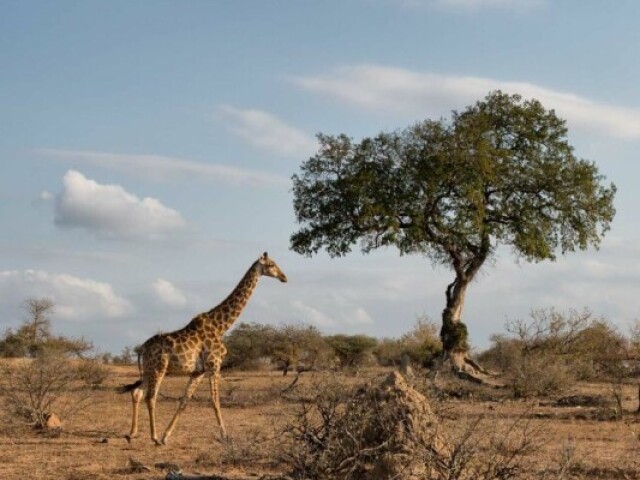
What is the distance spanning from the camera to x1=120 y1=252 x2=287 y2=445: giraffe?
546 inches

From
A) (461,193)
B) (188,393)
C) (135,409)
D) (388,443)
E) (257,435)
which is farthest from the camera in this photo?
(461,193)

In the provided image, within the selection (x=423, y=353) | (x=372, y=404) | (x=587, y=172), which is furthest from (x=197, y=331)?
(x=423, y=353)

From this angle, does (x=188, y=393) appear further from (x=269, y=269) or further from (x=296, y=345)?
(x=296, y=345)

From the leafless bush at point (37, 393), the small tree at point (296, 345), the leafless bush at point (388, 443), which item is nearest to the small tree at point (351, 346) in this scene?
the small tree at point (296, 345)

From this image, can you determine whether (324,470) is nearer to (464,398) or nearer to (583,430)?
(583,430)

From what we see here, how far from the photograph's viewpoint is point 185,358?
555 inches

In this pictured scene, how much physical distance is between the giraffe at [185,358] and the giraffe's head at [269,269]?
88cm

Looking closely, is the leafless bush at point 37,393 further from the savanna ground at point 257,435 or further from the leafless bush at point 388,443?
the leafless bush at point 388,443

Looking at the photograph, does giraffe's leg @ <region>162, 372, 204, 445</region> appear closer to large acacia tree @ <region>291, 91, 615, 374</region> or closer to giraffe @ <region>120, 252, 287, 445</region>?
giraffe @ <region>120, 252, 287, 445</region>

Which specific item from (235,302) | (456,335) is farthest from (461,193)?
(235,302)

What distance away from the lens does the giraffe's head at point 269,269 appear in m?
15.7

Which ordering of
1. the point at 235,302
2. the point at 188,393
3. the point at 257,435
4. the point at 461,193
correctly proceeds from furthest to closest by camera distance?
the point at 461,193 → the point at 235,302 → the point at 188,393 → the point at 257,435

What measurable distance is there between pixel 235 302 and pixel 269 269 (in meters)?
0.85

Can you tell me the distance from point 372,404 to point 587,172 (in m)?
20.8
